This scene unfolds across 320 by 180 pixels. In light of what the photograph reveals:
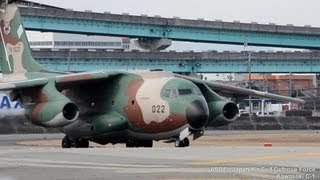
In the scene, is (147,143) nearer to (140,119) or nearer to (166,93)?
(140,119)

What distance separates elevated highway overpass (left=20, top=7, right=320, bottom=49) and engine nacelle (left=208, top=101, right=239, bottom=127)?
64187mm

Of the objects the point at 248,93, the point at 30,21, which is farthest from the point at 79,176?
the point at 30,21

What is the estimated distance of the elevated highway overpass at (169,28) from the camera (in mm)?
99625

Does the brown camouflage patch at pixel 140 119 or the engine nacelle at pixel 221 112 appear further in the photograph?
the engine nacelle at pixel 221 112

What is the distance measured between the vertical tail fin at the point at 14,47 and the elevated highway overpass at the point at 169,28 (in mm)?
57539

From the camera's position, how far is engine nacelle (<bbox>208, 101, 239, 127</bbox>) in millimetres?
34812

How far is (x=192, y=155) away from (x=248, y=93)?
17.2 m

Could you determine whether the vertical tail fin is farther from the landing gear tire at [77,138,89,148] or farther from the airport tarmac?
the airport tarmac

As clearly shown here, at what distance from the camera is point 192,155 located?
869 inches

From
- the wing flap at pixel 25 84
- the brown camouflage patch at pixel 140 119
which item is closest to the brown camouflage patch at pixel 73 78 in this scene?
the wing flap at pixel 25 84

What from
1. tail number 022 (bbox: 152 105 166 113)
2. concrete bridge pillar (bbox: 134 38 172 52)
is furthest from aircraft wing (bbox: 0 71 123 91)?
concrete bridge pillar (bbox: 134 38 172 52)

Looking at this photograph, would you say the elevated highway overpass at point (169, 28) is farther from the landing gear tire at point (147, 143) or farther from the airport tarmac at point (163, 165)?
the airport tarmac at point (163, 165)

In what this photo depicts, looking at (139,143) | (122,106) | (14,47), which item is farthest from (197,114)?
(14,47)

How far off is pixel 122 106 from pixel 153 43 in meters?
81.2
